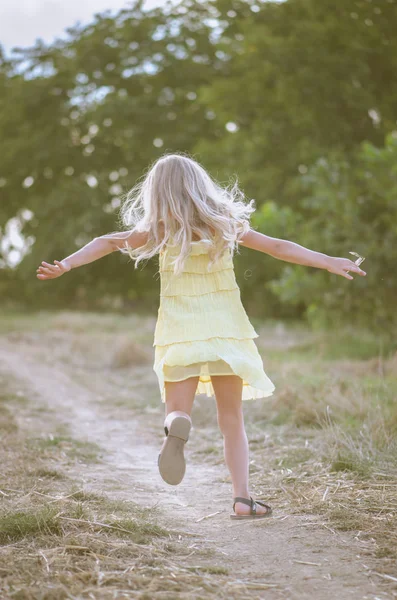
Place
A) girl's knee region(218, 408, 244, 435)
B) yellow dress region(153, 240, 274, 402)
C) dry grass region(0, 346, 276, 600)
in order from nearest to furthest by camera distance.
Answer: dry grass region(0, 346, 276, 600) < yellow dress region(153, 240, 274, 402) < girl's knee region(218, 408, 244, 435)

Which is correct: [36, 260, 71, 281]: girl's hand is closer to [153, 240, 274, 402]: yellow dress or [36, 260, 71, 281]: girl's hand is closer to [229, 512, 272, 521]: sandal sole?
[153, 240, 274, 402]: yellow dress

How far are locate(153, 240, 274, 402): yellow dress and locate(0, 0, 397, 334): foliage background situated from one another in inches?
147

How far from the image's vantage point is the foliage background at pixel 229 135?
9586 mm

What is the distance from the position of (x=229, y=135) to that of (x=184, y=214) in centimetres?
1373

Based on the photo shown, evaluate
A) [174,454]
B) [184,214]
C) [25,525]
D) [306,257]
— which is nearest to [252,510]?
[174,454]

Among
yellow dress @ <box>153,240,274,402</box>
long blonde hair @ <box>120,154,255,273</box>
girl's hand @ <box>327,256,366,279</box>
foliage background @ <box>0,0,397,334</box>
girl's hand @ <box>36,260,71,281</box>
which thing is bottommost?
foliage background @ <box>0,0,397,334</box>

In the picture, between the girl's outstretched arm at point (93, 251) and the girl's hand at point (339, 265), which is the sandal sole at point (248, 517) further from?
the girl's outstretched arm at point (93, 251)

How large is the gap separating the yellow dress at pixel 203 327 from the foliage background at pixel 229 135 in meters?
3.73

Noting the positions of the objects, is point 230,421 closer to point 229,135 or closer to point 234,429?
point 234,429

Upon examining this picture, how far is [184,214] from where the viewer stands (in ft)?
12.2

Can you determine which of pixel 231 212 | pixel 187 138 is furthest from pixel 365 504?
pixel 187 138

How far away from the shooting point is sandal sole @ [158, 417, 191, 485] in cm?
333

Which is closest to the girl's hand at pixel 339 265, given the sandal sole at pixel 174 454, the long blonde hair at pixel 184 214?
the long blonde hair at pixel 184 214

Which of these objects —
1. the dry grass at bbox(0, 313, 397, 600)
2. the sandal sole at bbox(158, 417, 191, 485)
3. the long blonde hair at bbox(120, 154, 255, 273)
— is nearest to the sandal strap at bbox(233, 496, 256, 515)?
the dry grass at bbox(0, 313, 397, 600)
